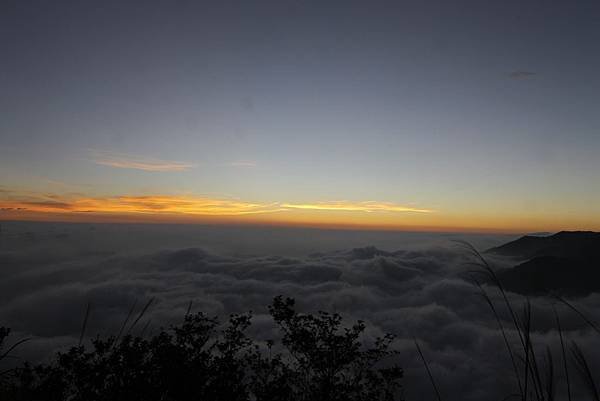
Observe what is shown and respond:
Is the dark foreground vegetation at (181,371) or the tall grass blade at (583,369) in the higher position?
the tall grass blade at (583,369)

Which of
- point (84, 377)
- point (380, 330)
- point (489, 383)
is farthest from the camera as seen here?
point (380, 330)

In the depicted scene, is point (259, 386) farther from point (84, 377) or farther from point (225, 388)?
point (84, 377)

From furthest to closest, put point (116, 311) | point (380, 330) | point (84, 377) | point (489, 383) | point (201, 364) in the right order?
point (116, 311) → point (380, 330) → point (489, 383) → point (201, 364) → point (84, 377)

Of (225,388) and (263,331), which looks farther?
(263,331)

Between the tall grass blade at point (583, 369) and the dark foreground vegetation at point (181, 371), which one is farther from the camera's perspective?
the dark foreground vegetation at point (181, 371)

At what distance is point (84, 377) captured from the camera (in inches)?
471

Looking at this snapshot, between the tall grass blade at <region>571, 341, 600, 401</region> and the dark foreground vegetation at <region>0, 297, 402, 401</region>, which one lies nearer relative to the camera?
the tall grass blade at <region>571, 341, 600, 401</region>

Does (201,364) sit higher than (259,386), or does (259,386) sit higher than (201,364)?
(201,364)

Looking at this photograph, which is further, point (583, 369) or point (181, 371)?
point (181, 371)

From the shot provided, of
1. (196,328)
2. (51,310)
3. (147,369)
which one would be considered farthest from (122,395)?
(51,310)

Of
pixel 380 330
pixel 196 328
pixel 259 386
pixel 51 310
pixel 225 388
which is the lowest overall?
pixel 51 310

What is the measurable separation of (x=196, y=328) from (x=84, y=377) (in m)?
4.48

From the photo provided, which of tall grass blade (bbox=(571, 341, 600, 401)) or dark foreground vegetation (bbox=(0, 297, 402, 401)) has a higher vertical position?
tall grass blade (bbox=(571, 341, 600, 401))

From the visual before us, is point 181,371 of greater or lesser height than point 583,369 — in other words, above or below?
below
